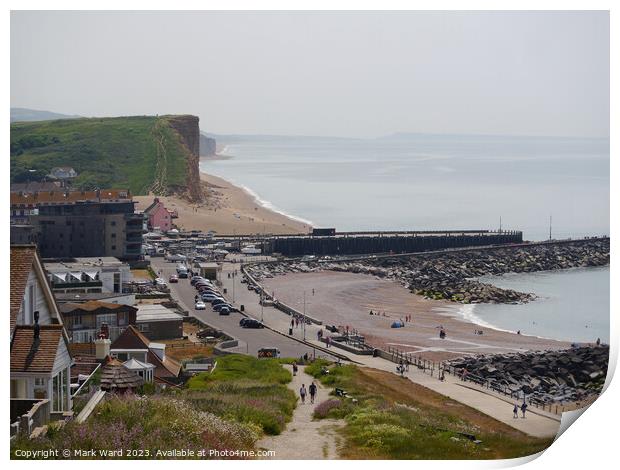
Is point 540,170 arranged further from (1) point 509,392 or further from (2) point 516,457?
(2) point 516,457

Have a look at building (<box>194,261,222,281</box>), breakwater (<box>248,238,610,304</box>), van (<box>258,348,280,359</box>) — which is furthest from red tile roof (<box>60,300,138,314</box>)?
breakwater (<box>248,238,610,304</box>)

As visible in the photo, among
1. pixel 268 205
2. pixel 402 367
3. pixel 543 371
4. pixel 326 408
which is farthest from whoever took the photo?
pixel 268 205

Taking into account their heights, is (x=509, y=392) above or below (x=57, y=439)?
below

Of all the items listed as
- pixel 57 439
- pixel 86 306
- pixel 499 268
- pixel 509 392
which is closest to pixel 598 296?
pixel 499 268

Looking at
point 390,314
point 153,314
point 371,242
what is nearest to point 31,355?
point 153,314

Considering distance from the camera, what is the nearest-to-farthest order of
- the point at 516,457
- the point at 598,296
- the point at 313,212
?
the point at 516,457
the point at 598,296
the point at 313,212

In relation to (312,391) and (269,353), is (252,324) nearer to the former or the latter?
(269,353)
